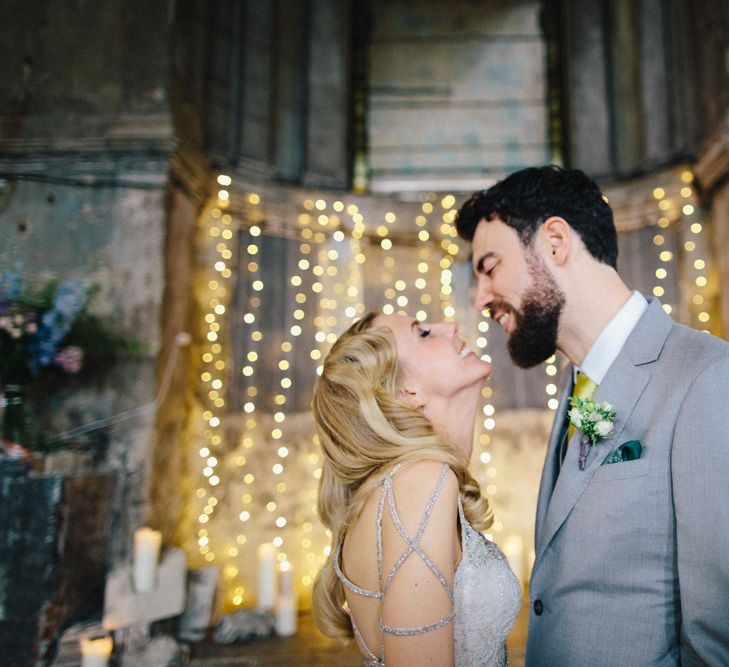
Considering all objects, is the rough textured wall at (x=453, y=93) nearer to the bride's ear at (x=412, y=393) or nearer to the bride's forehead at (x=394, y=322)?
the bride's forehead at (x=394, y=322)

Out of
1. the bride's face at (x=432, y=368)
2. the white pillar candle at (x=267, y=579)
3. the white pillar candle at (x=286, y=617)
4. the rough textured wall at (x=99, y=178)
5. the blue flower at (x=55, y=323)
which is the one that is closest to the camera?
the bride's face at (x=432, y=368)

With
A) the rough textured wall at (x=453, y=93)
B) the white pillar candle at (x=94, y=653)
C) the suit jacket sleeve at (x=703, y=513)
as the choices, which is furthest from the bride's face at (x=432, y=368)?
the rough textured wall at (x=453, y=93)

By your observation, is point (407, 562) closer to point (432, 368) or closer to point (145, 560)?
point (432, 368)

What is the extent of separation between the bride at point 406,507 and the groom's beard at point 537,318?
0.31m

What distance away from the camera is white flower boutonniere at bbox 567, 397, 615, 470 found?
1.35 metres

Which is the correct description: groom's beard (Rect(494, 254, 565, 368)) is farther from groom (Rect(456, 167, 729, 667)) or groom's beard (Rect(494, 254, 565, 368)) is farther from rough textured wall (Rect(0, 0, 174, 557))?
rough textured wall (Rect(0, 0, 174, 557))

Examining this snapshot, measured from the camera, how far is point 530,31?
5.45m

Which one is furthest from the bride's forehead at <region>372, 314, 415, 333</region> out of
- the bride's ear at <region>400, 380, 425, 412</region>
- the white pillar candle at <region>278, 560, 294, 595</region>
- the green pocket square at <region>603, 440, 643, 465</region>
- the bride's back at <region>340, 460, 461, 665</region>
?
the white pillar candle at <region>278, 560, 294, 595</region>

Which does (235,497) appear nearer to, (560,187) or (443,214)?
(443,214)

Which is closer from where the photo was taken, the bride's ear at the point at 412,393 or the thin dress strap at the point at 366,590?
the thin dress strap at the point at 366,590

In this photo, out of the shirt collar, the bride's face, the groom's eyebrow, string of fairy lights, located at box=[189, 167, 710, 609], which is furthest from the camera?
string of fairy lights, located at box=[189, 167, 710, 609]

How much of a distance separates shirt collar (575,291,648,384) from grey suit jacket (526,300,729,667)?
0.04 meters

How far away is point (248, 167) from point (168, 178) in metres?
1.18

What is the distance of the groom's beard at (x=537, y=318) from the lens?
160cm
